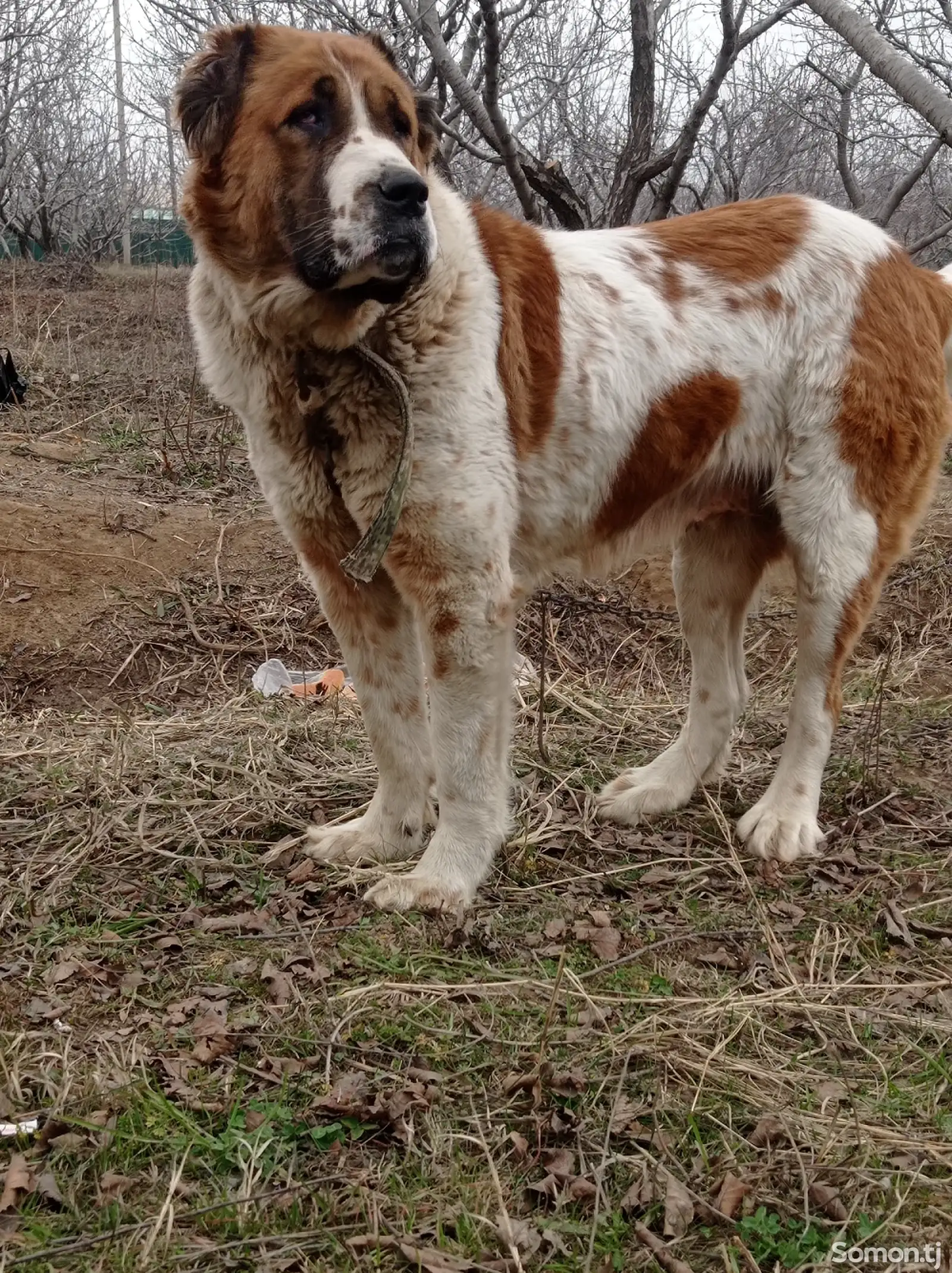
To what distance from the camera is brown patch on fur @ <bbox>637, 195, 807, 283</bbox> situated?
3.55 meters

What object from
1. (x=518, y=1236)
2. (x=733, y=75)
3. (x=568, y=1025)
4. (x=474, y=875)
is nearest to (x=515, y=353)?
(x=474, y=875)

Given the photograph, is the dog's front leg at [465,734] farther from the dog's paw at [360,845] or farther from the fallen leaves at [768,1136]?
the fallen leaves at [768,1136]

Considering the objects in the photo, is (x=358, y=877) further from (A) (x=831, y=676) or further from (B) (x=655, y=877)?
(A) (x=831, y=676)

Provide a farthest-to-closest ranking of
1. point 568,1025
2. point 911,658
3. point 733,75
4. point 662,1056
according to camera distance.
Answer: point 733,75 → point 911,658 → point 568,1025 → point 662,1056

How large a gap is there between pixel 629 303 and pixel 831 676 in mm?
1387

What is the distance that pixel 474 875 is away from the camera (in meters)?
3.29

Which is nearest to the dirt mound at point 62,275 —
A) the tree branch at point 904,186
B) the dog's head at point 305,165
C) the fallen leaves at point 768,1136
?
the tree branch at point 904,186

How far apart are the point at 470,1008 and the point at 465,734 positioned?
77 centimetres

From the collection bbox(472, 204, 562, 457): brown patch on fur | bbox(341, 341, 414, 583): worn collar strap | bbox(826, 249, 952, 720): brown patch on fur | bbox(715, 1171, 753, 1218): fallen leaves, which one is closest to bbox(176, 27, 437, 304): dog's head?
bbox(341, 341, 414, 583): worn collar strap

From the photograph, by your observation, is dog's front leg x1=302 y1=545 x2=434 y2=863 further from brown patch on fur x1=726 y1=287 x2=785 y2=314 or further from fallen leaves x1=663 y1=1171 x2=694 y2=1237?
fallen leaves x1=663 y1=1171 x2=694 y2=1237

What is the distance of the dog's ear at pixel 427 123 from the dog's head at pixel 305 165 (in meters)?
0.25

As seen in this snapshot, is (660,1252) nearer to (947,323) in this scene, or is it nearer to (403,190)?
(403,190)

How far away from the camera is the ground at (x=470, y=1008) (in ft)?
6.94

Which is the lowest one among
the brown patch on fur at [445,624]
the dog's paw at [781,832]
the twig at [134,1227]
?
the dog's paw at [781,832]
